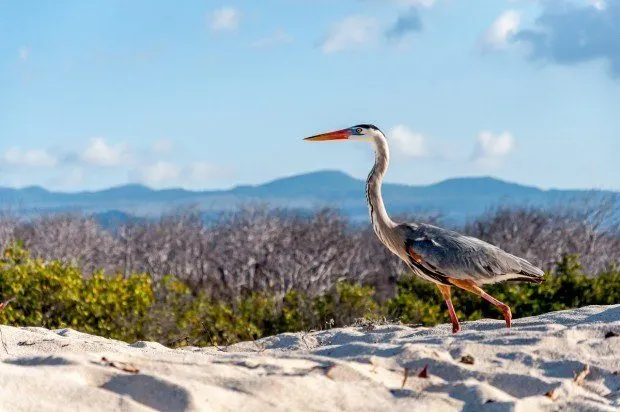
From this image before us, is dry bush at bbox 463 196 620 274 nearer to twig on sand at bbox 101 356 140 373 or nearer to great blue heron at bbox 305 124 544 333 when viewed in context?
great blue heron at bbox 305 124 544 333

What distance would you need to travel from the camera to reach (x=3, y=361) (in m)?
5.71

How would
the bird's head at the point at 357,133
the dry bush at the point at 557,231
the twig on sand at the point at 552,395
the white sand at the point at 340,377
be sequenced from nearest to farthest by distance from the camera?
the white sand at the point at 340,377
the twig on sand at the point at 552,395
the bird's head at the point at 357,133
the dry bush at the point at 557,231

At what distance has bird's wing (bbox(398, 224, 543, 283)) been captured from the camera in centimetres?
909

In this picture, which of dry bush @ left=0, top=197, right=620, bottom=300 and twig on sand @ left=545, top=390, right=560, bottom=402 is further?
dry bush @ left=0, top=197, right=620, bottom=300

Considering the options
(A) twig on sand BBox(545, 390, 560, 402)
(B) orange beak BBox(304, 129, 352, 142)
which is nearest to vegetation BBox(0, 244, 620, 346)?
(B) orange beak BBox(304, 129, 352, 142)

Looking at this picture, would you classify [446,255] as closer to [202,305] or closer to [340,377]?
[340,377]

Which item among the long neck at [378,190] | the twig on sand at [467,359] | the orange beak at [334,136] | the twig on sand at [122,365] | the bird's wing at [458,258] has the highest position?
the orange beak at [334,136]

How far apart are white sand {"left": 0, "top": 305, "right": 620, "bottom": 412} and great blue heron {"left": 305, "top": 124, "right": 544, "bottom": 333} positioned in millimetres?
1343

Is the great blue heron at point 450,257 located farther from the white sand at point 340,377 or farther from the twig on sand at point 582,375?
the twig on sand at point 582,375

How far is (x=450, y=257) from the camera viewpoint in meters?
9.08

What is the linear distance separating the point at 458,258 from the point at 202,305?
20.3 feet

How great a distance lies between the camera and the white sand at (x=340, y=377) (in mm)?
4988

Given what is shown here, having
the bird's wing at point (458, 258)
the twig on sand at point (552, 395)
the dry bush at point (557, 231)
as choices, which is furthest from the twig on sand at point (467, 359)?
the dry bush at point (557, 231)

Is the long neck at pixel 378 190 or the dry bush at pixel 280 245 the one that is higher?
the long neck at pixel 378 190
